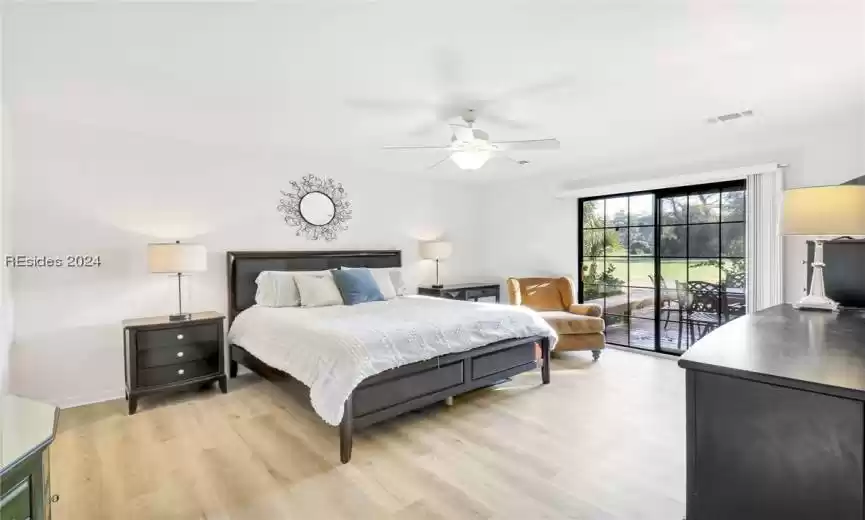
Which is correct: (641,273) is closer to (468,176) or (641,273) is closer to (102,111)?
(468,176)

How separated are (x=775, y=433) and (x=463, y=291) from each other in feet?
14.5

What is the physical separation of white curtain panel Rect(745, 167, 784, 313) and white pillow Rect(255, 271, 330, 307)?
170 inches

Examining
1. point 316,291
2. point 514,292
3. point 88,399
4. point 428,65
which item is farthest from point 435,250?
point 88,399

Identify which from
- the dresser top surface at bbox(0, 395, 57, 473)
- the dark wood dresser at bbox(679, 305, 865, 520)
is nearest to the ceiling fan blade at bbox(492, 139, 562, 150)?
the dark wood dresser at bbox(679, 305, 865, 520)

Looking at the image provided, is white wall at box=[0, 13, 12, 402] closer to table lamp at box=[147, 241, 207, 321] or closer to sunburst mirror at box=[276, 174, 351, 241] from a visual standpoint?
table lamp at box=[147, 241, 207, 321]

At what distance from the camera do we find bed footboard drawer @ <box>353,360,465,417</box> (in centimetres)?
255

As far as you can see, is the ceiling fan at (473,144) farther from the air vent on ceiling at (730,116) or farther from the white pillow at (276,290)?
the white pillow at (276,290)

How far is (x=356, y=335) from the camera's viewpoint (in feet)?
8.47

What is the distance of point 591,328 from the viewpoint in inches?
171

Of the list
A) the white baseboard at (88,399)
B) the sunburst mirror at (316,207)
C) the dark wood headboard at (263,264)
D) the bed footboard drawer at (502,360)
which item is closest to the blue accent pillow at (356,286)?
the dark wood headboard at (263,264)

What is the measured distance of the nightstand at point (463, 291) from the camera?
536 cm

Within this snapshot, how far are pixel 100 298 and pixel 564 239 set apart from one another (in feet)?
16.4

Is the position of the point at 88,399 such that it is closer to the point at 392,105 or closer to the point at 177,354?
the point at 177,354

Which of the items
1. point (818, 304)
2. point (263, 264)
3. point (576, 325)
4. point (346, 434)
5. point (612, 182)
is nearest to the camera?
point (818, 304)
